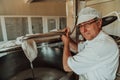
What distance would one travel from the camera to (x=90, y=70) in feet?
3.25

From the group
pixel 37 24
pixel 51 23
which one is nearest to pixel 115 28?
pixel 37 24

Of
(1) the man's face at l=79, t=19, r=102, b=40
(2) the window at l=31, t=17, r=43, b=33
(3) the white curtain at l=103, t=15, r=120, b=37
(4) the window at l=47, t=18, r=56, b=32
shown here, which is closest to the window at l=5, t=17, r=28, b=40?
(2) the window at l=31, t=17, r=43, b=33

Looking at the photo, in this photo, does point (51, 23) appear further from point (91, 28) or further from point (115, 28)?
point (91, 28)

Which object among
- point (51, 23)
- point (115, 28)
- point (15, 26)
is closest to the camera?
point (115, 28)

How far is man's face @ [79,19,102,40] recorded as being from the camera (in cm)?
97

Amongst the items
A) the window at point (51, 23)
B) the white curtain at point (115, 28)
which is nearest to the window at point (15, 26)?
the window at point (51, 23)

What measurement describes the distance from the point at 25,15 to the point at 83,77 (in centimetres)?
378

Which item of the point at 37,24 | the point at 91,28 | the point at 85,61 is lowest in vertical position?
the point at 85,61

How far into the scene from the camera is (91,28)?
991 millimetres

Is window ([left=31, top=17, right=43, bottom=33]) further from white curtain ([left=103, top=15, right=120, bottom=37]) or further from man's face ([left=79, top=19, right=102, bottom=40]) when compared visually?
man's face ([left=79, top=19, right=102, bottom=40])

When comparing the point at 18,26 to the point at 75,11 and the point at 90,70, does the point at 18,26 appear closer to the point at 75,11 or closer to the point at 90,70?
the point at 75,11

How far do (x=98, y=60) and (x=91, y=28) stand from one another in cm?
23

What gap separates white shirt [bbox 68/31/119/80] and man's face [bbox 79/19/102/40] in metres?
0.03

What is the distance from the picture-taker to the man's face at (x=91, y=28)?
969 mm
